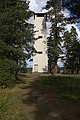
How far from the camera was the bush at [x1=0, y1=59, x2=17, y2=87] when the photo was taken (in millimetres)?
28066

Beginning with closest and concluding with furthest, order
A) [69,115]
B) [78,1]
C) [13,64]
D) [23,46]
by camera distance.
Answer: [69,115] < [78,1] < [13,64] < [23,46]

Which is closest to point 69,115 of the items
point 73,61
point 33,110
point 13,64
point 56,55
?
point 33,110

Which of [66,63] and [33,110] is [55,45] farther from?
[33,110]

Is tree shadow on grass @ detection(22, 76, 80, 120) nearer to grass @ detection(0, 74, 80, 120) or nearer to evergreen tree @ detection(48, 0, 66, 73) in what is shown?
grass @ detection(0, 74, 80, 120)

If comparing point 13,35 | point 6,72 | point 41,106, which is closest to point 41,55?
point 13,35

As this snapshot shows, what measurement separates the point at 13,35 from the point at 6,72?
139 inches

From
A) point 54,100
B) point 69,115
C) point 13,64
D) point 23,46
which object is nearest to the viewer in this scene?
point 69,115

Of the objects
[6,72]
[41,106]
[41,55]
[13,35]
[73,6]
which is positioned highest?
[73,6]

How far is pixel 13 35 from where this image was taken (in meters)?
29.7

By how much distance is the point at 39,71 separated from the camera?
2461 inches

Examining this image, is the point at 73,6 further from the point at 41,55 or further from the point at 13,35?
the point at 41,55

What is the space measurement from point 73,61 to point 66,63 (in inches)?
59.9

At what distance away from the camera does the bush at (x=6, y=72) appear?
28.1 metres

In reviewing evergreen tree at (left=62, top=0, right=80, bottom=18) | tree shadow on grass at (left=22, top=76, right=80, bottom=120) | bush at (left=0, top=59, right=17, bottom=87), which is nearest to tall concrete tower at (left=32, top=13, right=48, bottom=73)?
bush at (left=0, top=59, right=17, bottom=87)
